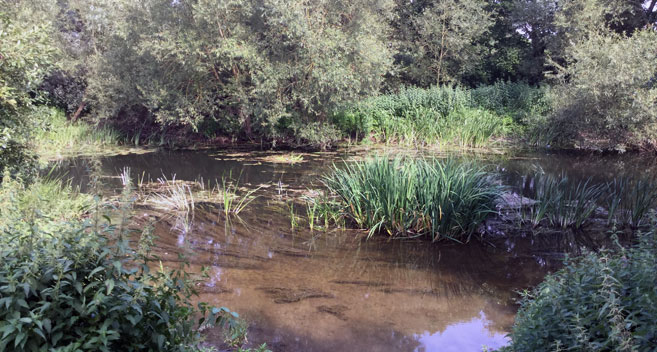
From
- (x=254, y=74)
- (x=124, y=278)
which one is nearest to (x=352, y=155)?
(x=254, y=74)

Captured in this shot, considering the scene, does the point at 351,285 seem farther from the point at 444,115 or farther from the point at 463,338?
the point at 444,115

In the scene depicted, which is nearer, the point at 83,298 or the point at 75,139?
the point at 83,298

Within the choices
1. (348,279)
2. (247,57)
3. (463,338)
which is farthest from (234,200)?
(247,57)

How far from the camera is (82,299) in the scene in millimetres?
2289

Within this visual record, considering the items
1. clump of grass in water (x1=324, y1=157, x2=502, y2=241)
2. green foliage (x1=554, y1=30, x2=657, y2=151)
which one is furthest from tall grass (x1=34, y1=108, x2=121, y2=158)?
green foliage (x1=554, y1=30, x2=657, y2=151)

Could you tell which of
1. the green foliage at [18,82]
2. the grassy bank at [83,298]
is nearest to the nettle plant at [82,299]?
the grassy bank at [83,298]

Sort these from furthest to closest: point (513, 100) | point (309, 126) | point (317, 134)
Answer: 1. point (513, 100)
2. point (317, 134)
3. point (309, 126)

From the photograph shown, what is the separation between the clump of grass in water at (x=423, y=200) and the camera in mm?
6645

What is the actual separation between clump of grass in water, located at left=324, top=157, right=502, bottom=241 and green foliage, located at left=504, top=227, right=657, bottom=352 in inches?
144

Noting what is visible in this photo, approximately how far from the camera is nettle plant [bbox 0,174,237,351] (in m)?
2.15

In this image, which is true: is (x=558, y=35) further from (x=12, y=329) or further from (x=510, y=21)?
(x=12, y=329)

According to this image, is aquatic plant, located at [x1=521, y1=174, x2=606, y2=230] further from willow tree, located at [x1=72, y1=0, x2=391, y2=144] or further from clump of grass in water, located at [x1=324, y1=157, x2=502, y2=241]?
willow tree, located at [x1=72, y1=0, x2=391, y2=144]

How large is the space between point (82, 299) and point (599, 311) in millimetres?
2651

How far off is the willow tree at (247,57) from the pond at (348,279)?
227 inches
